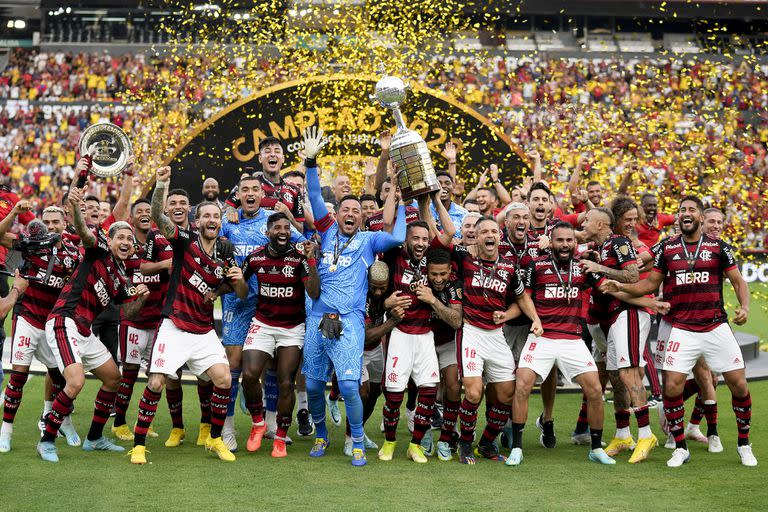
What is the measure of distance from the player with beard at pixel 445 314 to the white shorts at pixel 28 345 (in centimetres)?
331

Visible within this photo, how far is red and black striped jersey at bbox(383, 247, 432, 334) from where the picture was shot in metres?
8.81

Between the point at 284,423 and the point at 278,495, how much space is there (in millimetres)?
1548

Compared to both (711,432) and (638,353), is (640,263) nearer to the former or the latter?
(638,353)

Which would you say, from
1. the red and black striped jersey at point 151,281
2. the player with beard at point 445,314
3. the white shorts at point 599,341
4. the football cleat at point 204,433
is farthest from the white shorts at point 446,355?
the red and black striped jersey at point 151,281

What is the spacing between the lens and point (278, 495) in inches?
295

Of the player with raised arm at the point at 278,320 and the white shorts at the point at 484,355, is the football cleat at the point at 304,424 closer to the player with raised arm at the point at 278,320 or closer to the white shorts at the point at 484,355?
the player with raised arm at the point at 278,320

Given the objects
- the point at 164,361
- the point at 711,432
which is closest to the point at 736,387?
the point at 711,432

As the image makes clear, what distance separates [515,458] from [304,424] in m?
2.33

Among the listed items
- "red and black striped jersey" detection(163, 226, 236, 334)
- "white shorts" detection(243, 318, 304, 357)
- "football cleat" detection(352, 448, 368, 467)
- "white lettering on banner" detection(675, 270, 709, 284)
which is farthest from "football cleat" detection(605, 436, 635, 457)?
"red and black striped jersey" detection(163, 226, 236, 334)

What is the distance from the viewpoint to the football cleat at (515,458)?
341 inches

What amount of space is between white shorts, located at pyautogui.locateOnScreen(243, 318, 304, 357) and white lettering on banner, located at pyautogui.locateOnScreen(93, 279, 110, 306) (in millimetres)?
1267

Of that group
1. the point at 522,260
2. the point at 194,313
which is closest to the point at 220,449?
the point at 194,313

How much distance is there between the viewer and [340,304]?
8766 mm

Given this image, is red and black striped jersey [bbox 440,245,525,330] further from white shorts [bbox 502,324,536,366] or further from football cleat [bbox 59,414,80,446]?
football cleat [bbox 59,414,80,446]
